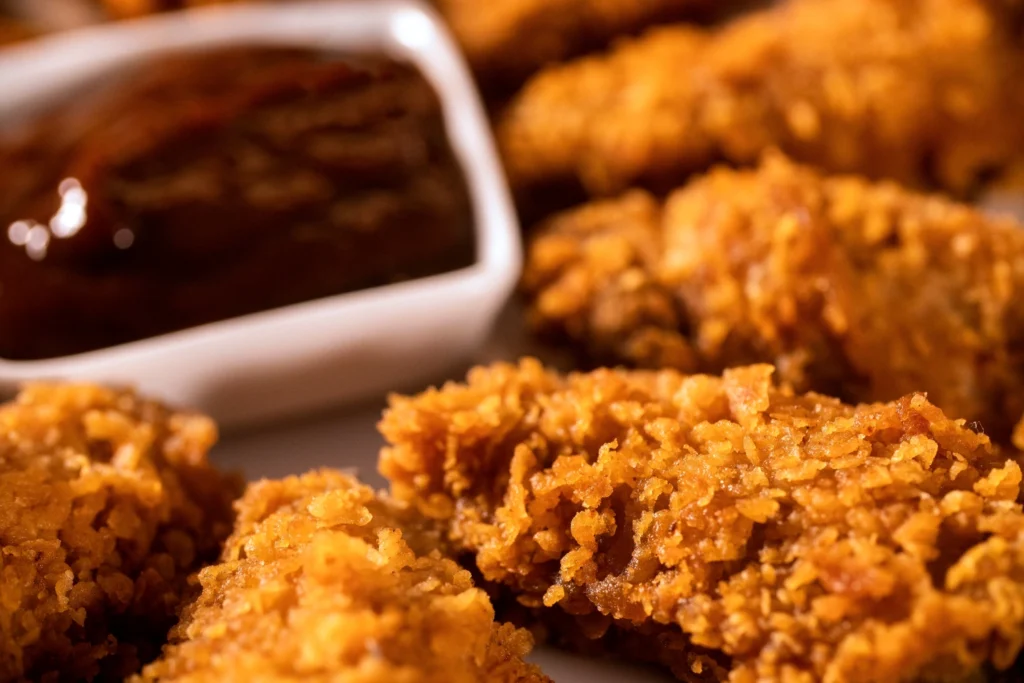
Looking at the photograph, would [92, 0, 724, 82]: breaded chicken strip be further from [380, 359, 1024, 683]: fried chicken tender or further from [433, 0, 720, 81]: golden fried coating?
[380, 359, 1024, 683]: fried chicken tender

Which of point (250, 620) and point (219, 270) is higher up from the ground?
point (219, 270)

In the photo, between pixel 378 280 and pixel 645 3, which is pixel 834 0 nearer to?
pixel 645 3

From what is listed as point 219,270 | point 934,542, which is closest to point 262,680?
point 934,542

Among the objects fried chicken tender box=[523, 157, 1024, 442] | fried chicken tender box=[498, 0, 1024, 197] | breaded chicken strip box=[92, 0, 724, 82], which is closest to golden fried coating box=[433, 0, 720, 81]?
breaded chicken strip box=[92, 0, 724, 82]

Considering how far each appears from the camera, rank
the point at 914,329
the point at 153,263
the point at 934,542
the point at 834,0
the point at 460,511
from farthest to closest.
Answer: the point at 834,0 → the point at 153,263 → the point at 914,329 → the point at 460,511 → the point at 934,542

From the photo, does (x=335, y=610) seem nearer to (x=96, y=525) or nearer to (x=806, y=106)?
(x=96, y=525)

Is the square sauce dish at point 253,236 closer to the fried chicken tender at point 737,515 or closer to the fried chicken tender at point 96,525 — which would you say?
the fried chicken tender at point 96,525

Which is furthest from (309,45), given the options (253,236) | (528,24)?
(253,236)
